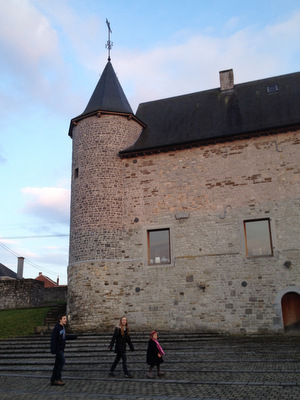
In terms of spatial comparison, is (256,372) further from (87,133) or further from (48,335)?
(87,133)

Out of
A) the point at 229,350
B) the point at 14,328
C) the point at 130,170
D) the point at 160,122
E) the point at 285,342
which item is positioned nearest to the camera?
the point at 229,350

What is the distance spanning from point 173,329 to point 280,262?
4.61m

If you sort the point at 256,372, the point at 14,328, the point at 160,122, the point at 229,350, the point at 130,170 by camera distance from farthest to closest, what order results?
the point at 160,122
the point at 130,170
the point at 14,328
the point at 229,350
the point at 256,372

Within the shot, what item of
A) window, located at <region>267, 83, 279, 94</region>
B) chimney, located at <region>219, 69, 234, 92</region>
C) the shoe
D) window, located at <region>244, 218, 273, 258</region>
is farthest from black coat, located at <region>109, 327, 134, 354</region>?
chimney, located at <region>219, 69, 234, 92</region>

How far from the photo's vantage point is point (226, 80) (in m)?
19.4

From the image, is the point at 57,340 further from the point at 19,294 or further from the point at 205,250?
the point at 19,294

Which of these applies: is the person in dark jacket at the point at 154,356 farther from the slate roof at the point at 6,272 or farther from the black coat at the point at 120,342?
the slate roof at the point at 6,272

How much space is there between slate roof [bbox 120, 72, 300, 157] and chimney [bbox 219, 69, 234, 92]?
261 mm

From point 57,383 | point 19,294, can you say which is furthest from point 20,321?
point 57,383

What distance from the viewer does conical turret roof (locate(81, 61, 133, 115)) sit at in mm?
17953

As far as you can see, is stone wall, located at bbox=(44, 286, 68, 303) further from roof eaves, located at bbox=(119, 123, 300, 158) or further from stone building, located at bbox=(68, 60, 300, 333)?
roof eaves, located at bbox=(119, 123, 300, 158)

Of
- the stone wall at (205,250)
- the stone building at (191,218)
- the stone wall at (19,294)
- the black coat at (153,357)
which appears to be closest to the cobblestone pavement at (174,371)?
the black coat at (153,357)

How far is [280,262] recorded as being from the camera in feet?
46.5

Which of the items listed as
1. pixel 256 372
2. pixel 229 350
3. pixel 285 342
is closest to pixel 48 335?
pixel 229 350
